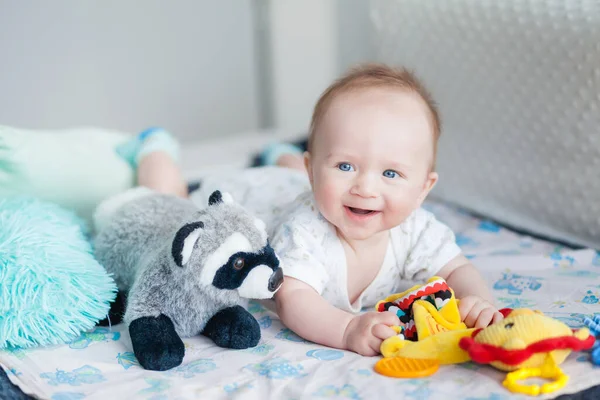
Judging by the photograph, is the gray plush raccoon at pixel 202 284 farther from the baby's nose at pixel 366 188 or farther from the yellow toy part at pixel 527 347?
the yellow toy part at pixel 527 347

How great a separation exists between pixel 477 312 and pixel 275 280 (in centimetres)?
30

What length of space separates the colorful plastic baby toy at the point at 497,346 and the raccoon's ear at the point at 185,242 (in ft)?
0.97

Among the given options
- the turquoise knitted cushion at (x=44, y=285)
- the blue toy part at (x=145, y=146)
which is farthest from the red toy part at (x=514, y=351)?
the blue toy part at (x=145, y=146)

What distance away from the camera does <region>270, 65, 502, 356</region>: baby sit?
3.38 feet

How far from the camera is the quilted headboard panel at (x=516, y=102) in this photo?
1.37 metres

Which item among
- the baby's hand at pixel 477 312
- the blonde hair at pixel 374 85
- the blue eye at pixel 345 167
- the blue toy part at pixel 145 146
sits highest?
the blonde hair at pixel 374 85

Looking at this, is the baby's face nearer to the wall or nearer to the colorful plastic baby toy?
the colorful plastic baby toy

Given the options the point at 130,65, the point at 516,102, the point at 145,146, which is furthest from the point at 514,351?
the point at 130,65

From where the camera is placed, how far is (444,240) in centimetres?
120

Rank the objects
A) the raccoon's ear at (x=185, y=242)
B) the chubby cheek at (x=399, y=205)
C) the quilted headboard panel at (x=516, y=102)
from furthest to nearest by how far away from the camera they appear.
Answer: the quilted headboard panel at (x=516, y=102) < the chubby cheek at (x=399, y=205) < the raccoon's ear at (x=185, y=242)

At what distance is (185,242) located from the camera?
0.95 m

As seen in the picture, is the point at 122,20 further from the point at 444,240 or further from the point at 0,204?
the point at 444,240

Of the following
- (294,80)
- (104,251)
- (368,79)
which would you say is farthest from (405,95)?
(294,80)

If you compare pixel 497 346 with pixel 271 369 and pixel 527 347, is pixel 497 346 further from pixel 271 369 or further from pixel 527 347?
pixel 271 369
